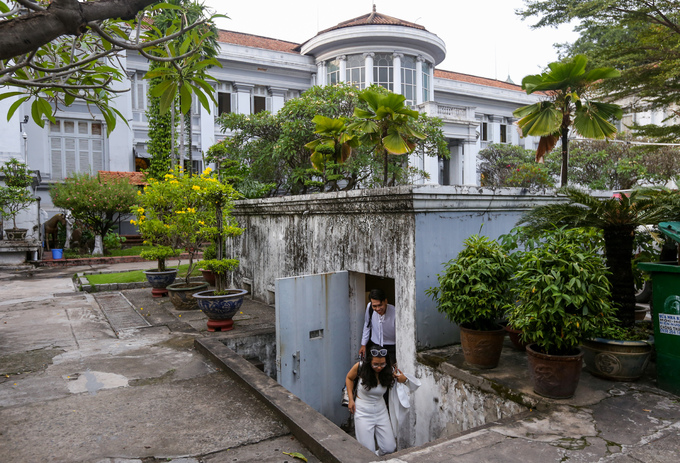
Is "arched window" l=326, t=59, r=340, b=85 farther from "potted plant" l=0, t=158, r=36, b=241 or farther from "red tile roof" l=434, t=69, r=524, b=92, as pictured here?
"potted plant" l=0, t=158, r=36, b=241

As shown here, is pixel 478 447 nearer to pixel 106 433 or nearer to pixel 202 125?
pixel 106 433

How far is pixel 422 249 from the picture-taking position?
17.1 ft

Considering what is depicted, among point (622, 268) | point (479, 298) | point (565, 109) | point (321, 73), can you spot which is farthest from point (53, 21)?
point (321, 73)

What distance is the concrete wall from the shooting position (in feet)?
15.8

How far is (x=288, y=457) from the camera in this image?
3.51m

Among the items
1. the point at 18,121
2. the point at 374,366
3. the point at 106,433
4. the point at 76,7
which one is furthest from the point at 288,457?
the point at 18,121

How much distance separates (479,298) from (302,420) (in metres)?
1.98

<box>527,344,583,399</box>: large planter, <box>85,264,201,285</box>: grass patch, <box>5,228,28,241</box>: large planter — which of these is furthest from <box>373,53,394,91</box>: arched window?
<box>527,344,583,399</box>: large planter

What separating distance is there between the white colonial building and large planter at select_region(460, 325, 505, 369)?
66.8 feet

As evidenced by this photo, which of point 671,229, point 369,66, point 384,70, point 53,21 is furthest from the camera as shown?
point 384,70

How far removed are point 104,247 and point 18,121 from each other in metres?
6.28

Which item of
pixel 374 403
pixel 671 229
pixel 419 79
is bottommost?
pixel 374 403

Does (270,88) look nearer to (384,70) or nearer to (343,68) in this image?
(343,68)

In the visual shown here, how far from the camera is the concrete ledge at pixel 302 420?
3.39m
